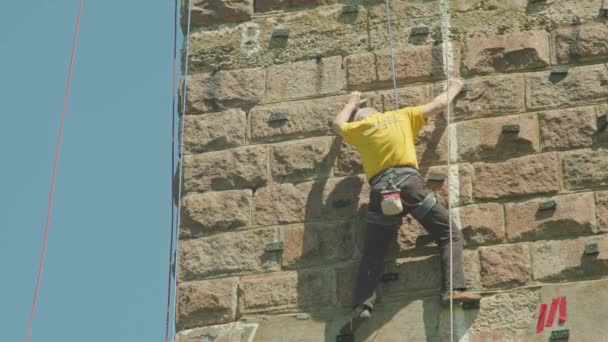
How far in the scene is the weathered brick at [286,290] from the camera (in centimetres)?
1055

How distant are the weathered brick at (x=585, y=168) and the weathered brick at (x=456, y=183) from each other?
0.58 m

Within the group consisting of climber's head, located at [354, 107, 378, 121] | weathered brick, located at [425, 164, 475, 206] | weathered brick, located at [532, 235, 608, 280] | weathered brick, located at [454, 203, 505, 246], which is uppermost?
climber's head, located at [354, 107, 378, 121]

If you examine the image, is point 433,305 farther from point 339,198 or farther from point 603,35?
point 603,35

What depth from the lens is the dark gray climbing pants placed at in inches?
407

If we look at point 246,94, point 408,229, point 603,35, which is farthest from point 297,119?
point 603,35

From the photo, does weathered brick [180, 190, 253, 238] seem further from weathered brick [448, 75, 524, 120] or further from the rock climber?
weathered brick [448, 75, 524, 120]

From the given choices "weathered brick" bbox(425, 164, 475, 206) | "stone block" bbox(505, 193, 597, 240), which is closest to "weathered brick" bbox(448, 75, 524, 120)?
"weathered brick" bbox(425, 164, 475, 206)

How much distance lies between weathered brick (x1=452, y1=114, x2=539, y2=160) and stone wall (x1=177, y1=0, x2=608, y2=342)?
0.01 m

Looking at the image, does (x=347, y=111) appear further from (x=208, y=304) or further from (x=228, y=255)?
(x=208, y=304)

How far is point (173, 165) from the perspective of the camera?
1152 cm

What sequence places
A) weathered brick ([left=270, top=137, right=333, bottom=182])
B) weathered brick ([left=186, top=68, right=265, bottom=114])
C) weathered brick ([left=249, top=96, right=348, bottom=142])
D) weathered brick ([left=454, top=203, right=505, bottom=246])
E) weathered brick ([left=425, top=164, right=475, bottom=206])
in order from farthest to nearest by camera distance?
weathered brick ([left=186, top=68, right=265, bottom=114])
weathered brick ([left=249, top=96, right=348, bottom=142])
weathered brick ([left=270, top=137, right=333, bottom=182])
weathered brick ([left=425, top=164, right=475, bottom=206])
weathered brick ([left=454, top=203, right=505, bottom=246])

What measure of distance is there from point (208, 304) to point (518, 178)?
2.07 m

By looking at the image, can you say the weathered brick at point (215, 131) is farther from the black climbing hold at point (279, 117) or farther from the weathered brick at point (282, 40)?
the weathered brick at point (282, 40)

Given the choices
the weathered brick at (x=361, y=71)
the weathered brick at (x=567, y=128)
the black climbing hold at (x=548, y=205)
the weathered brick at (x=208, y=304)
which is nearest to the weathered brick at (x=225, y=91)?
the weathered brick at (x=361, y=71)
